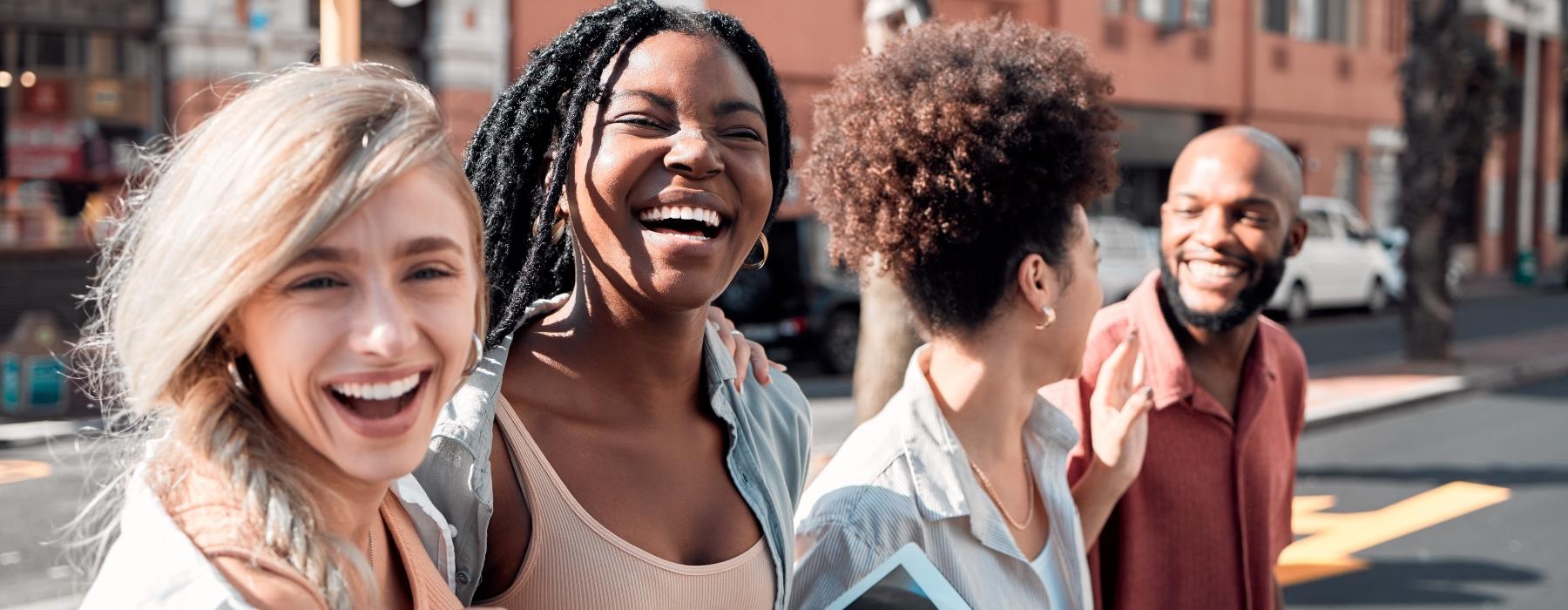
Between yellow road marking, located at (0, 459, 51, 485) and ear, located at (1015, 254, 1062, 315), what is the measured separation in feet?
25.5

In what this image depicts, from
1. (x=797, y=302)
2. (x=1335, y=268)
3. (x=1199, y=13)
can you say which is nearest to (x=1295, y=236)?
(x=797, y=302)

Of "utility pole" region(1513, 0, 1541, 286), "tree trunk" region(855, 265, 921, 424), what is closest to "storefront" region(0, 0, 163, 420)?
"tree trunk" region(855, 265, 921, 424)

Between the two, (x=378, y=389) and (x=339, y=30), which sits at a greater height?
(x=339, y=30)

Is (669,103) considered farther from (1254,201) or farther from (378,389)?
(1254,201)

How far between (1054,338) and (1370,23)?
3030 cm

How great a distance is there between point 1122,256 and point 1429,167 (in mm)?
3368

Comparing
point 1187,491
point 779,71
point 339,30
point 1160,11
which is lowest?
point 1187,491

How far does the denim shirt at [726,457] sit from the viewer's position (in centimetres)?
170

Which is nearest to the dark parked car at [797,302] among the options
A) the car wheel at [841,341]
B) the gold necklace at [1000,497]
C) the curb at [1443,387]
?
the car wheel at [841,341]

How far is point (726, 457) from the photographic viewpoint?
205 cm

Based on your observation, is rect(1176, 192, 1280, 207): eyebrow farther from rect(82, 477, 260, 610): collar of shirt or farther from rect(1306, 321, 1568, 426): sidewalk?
rect(1306, 321, 1568, 426): sidewalk

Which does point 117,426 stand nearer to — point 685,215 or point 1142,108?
point 685,215

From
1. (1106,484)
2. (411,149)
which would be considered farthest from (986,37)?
(411,149)

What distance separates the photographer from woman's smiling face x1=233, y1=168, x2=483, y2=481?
4.31 ft
